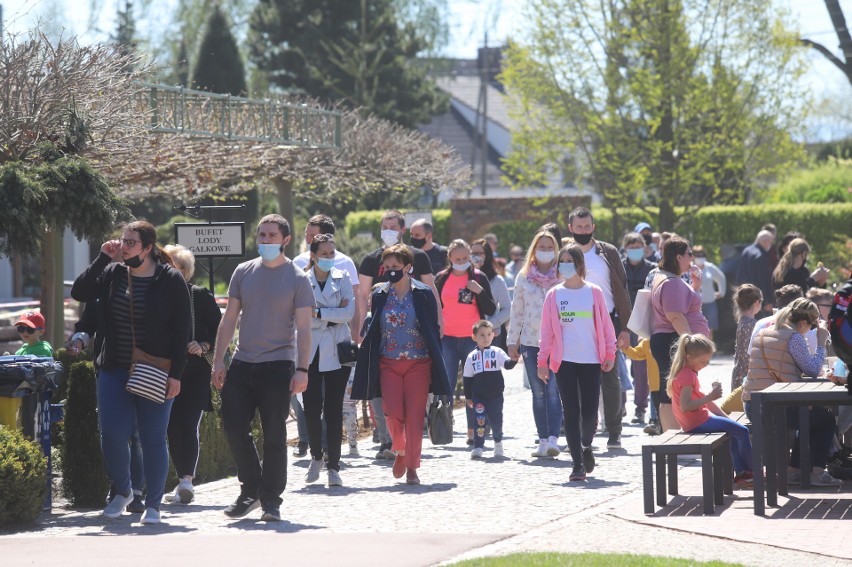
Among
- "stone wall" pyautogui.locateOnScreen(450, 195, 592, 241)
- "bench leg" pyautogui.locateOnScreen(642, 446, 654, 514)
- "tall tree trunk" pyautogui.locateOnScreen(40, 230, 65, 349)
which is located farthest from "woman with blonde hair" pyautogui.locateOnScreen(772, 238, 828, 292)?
"stone wall" pyautogui.locateOnScreen(450, 195, 592, 241)

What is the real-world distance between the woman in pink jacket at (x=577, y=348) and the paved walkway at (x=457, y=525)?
14.1 inches

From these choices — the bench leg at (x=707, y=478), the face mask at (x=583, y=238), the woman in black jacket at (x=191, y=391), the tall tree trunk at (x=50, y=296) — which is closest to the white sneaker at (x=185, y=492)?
the woman in black jacket at (x=191, y=391)

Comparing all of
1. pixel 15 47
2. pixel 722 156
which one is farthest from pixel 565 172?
pixel 15 47

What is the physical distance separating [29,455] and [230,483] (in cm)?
210

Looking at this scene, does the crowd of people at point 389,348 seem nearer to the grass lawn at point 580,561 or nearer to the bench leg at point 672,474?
the bench leg at point 672,474

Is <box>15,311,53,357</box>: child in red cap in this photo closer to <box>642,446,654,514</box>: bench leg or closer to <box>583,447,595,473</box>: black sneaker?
<box>583,447,595,473</box>: black sneaker

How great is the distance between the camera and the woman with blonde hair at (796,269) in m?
16.0

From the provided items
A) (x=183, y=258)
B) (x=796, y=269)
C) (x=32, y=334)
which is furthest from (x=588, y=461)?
(x=796, y=269)

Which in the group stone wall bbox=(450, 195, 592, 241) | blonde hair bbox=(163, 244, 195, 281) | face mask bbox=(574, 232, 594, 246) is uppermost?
stone wall bbox=(450, 195, 592, 241)

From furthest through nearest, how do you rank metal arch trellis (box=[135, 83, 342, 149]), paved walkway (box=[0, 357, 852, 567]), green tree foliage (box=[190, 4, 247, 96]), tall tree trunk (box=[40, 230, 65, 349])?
green tree foliage (box=[190, 4, 247, 96]) < metal arch trellis (box=[135, 83, 342, 149]) < tall tree trunk (box=[40, 230, 65, 349]) < paved walkway (box=[0, 357, 852, 567])

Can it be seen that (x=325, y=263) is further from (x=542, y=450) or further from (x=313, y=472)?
(x=542, y=450)

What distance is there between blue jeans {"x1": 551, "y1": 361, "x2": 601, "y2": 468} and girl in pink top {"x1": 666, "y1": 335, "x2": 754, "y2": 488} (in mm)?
696

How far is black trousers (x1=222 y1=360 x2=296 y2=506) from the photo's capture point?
8.59 meters

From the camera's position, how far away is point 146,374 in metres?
8.43
